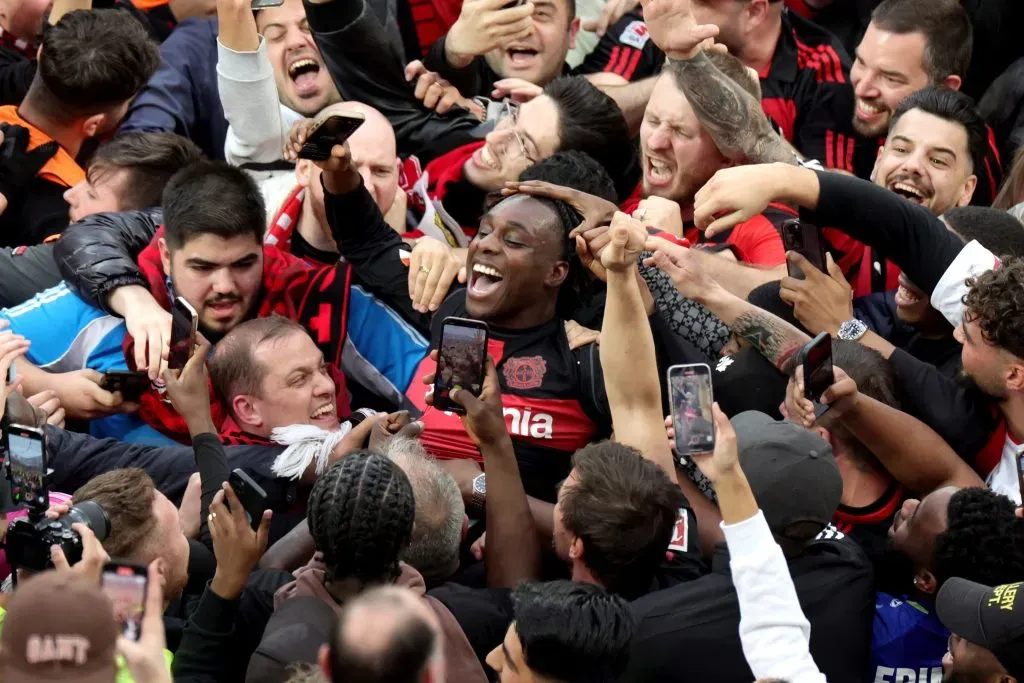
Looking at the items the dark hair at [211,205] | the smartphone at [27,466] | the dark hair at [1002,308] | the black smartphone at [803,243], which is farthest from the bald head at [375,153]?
the dark hair at [1002,308]

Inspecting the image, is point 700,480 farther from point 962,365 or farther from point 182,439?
point 182,439

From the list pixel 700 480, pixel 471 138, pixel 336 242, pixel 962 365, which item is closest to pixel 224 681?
pixel 700 480

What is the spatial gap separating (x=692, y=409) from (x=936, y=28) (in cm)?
289

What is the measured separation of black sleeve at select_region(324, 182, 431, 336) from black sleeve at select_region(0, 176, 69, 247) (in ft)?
4.68

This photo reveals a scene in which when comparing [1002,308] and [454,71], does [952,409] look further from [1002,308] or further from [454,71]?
[454,71]

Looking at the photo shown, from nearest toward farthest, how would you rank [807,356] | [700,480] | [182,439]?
[807,356]
[700,480]
[182,439]

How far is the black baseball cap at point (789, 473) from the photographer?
12.9 feet

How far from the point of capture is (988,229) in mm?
5020

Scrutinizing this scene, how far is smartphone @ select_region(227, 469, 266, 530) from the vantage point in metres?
3.86

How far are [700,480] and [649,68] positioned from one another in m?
2.74

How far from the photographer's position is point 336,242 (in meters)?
5.57

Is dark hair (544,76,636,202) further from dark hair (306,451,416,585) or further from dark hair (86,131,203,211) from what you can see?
dark hair (306,451,416,585)

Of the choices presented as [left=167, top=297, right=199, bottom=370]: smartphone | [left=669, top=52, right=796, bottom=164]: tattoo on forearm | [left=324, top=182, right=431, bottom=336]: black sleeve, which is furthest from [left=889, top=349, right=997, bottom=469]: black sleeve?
[left=167, top=297, right=199, bottom=370]: smartphone

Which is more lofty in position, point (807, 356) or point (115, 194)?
point (807, 356)
